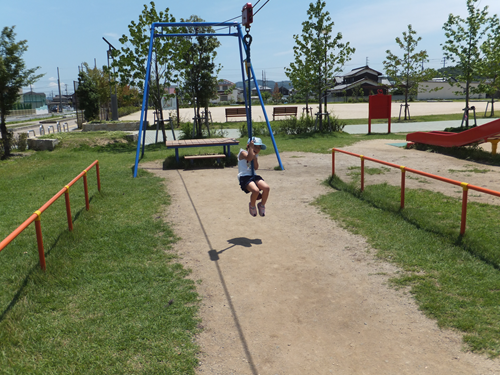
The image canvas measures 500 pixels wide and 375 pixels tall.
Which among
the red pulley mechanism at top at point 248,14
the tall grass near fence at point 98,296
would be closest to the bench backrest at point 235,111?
the tall grass near fence at point 98,296

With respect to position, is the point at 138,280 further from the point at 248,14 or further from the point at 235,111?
the point at 235,111

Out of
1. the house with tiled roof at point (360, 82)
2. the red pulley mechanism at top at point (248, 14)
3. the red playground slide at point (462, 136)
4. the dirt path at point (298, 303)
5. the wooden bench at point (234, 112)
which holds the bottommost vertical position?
the dirt path at point (298, 303)

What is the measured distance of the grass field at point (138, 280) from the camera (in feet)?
10.8

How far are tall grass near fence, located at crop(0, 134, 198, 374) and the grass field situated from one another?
1 centimetres

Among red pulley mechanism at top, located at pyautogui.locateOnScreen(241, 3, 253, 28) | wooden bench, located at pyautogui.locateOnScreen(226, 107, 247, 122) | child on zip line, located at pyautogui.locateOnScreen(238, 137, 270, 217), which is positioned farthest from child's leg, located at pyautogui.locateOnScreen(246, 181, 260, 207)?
wooden bench, located at pyautogui.locateOnScreen(226, 107, 247, 122)

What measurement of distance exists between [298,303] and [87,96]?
91.8ft

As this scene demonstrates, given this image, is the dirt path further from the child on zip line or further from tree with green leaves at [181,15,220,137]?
tree with green leaves at [181,15,220,137]

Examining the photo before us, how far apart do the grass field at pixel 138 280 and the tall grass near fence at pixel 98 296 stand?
11 millimetres

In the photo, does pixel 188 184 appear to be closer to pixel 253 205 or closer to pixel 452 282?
pixel 253 205

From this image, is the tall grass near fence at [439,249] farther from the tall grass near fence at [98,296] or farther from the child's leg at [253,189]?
the tall grass near fence at [98,296]

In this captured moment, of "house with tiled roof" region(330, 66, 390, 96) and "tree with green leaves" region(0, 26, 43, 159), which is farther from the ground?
"house with tiled roof" region(330, 66, 390, 96)

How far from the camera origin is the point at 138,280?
4594 millimetres

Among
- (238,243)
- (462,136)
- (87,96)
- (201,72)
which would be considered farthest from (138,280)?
(87,96)

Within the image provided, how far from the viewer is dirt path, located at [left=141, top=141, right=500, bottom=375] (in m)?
3.18
